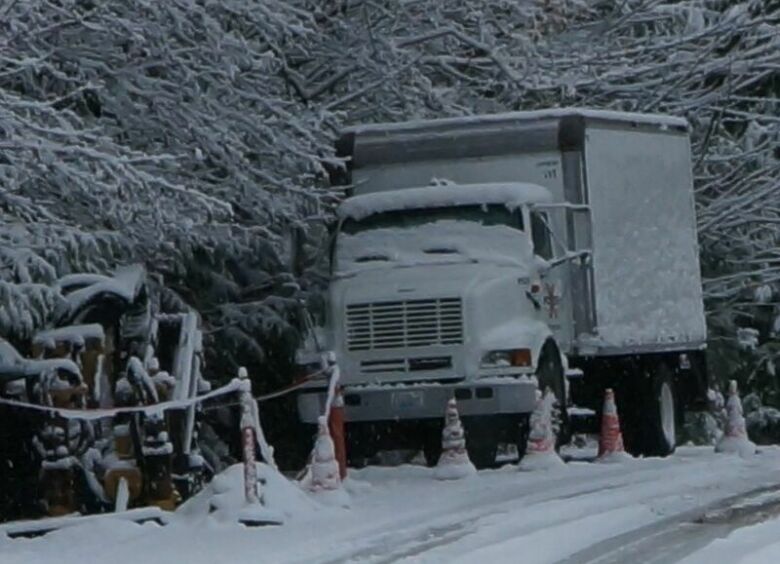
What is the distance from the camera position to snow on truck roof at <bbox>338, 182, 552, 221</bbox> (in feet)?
66.6

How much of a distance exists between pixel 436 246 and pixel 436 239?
3.6 inches

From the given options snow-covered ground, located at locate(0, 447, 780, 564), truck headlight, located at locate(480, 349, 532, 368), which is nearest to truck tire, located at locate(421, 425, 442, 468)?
truck headlight, located at locate(480, 349, 532, 368)

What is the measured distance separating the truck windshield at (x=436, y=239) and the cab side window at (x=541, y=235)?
9.3 inches

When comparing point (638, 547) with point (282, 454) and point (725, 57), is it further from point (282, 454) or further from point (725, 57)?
point (725, 57)

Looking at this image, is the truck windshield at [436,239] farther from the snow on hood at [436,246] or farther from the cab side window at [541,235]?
the cab side window at [541,235]

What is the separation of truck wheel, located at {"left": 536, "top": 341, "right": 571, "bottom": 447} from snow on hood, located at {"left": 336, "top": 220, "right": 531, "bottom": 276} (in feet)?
2.79

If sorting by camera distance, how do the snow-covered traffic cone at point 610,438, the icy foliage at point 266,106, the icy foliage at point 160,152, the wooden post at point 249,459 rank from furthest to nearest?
the snow-covered traffic cone at point 610,438
the icy foliage at point 266,106
the icy foliage at point 160,152
the wooden post at point 249,459

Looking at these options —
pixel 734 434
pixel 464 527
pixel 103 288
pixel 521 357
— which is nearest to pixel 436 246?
pixel 521 357

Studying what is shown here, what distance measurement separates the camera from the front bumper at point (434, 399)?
19156mm

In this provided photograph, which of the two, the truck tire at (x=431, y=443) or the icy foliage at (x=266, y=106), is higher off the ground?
the icy foliage at (x=266, y=106)

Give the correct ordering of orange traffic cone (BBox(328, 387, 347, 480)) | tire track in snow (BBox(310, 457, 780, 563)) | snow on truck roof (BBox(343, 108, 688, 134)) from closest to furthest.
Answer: tire track in snow (BBox(310, 457, 780, 563)) → orange traffic cone (BBox(328, 387, 347, 480)) → snow on truck roof (BBox(343, 108, 688, 134))

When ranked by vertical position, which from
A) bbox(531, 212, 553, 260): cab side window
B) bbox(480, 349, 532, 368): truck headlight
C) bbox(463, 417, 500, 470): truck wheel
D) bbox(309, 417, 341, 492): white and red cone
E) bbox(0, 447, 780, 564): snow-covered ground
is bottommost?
bbox(0, 447, 780, 564): snow-covered ground

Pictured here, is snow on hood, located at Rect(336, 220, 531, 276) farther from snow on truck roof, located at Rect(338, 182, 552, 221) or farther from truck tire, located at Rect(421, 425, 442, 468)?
truck tire, located at Rect(421, 425, 442, 468)

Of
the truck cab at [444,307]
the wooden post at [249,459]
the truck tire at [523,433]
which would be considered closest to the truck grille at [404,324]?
the truck cab at [444,307]
